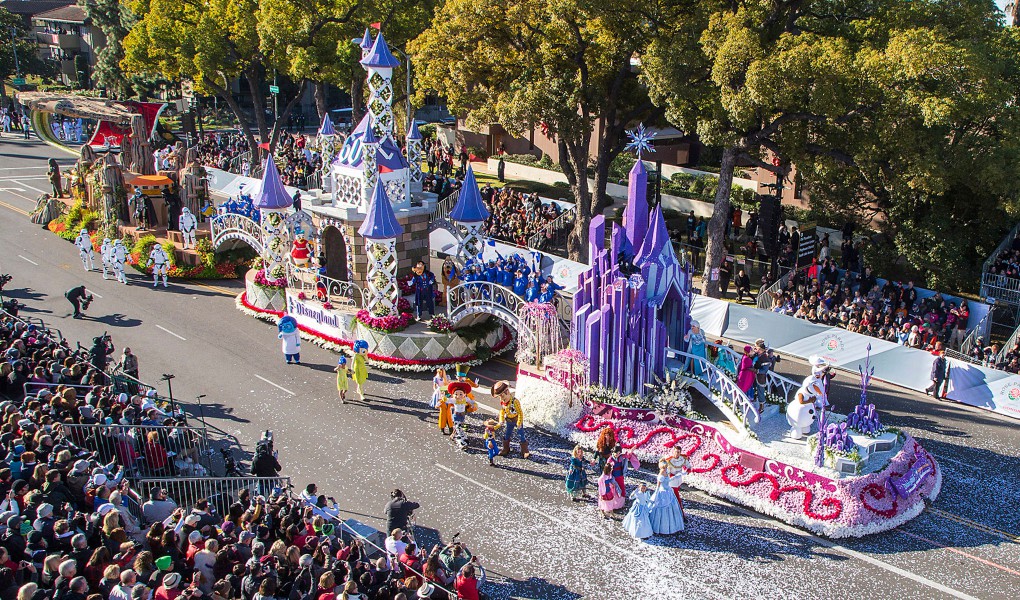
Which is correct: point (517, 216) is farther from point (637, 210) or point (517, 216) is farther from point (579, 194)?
point (637, 210)

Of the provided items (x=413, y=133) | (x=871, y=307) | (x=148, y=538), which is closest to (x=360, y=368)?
(x=413, y=133)

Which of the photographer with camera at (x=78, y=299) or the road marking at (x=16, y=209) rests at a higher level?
the road marking at (x=16, y=209)

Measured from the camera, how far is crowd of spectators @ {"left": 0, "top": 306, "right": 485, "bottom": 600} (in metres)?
12.6

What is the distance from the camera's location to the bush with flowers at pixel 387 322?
25.1 meters

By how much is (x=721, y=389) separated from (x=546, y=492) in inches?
172

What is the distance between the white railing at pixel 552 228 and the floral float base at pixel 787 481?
15.5m

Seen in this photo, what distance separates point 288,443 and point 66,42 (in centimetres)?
6462

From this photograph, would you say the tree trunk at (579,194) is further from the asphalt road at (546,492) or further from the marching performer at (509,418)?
the marching performer at (509,418)

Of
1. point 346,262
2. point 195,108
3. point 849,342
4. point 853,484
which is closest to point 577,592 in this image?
point 853,484

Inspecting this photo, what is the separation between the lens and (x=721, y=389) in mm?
20156

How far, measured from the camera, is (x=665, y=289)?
20703mm

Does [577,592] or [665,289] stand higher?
[665,289]

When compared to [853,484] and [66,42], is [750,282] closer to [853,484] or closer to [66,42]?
[853,484]

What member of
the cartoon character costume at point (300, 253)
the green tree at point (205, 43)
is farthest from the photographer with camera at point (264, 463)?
the green tree at point (205, 43)
